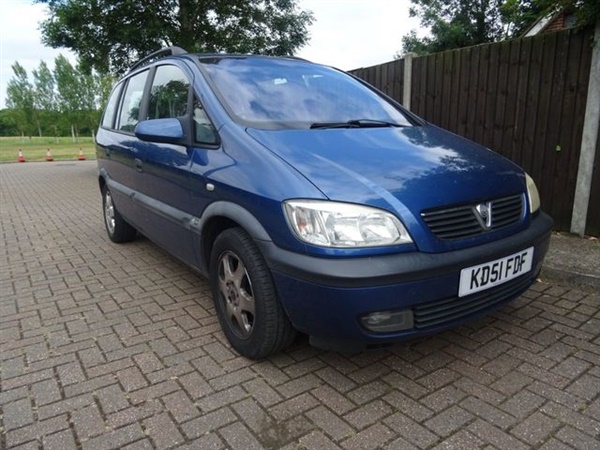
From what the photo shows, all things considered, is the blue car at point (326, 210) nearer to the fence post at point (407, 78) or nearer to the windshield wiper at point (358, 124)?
the windshield wiper at point (358, 124)

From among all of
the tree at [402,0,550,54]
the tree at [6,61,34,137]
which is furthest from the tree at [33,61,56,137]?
the tree at [402,0,550,54]

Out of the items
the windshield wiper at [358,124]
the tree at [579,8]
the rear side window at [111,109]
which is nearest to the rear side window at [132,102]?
the rear side window at [111,109]

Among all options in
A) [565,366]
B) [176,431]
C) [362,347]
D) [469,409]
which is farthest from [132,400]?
[565,366]

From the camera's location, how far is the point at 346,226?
2041 mm

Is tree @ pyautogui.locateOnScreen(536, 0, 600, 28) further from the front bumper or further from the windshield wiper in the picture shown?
the front bumper

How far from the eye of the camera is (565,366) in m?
2.49

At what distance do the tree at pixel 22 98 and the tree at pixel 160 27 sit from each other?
42.6m

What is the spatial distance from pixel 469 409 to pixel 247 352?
46.3 inches

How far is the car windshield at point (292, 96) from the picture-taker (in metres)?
2.78

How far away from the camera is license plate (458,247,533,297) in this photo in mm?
2193

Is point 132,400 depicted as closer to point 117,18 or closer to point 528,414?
point 528,414

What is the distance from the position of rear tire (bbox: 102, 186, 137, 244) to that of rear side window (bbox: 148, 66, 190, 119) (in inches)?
67.1

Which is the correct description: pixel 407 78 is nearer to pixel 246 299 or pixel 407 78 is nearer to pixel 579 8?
pixel 579 8

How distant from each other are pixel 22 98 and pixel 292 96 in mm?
56409
